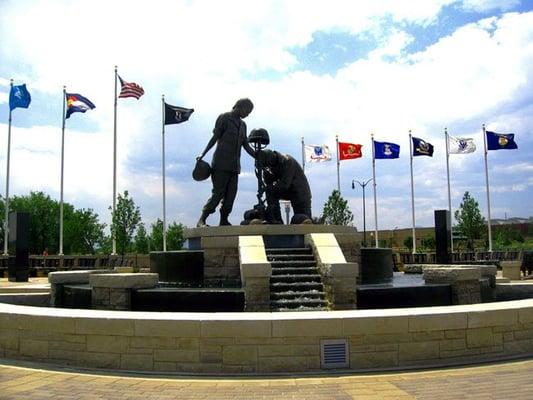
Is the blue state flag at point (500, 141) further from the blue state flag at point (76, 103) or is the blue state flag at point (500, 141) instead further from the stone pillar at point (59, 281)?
the stone pillar at point (59, 281)

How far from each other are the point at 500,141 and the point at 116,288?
3253 centimetres

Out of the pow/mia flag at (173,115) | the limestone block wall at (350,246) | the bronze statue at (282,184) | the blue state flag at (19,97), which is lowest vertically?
the limestone block wall at (350,246)

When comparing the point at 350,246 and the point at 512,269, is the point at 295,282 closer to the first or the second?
the point at 350,246

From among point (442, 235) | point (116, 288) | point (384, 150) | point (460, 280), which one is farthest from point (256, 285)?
point (384, 150)

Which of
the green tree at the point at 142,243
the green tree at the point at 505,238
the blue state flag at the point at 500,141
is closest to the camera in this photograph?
the blue state flag at the point at 500,141

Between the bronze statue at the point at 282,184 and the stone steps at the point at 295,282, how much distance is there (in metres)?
3.29

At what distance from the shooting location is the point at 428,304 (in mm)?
9930

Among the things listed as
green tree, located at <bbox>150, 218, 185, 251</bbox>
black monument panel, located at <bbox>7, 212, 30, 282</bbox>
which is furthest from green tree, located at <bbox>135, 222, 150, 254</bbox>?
black monument panel, located at <bbox>7, 212, 30, 282</bbox>

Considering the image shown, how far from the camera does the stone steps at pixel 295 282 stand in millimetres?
9406

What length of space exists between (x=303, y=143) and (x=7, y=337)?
31454 millimetres

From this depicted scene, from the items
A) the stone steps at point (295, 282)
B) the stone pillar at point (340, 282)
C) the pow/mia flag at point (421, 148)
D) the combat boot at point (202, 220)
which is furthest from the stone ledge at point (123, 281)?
the pow/mia flag at point (421, 148)

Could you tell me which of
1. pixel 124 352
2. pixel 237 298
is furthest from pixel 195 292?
pixel 124 352

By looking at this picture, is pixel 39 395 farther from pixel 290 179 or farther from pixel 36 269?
pixel 36 269

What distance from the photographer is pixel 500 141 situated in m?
36.0
